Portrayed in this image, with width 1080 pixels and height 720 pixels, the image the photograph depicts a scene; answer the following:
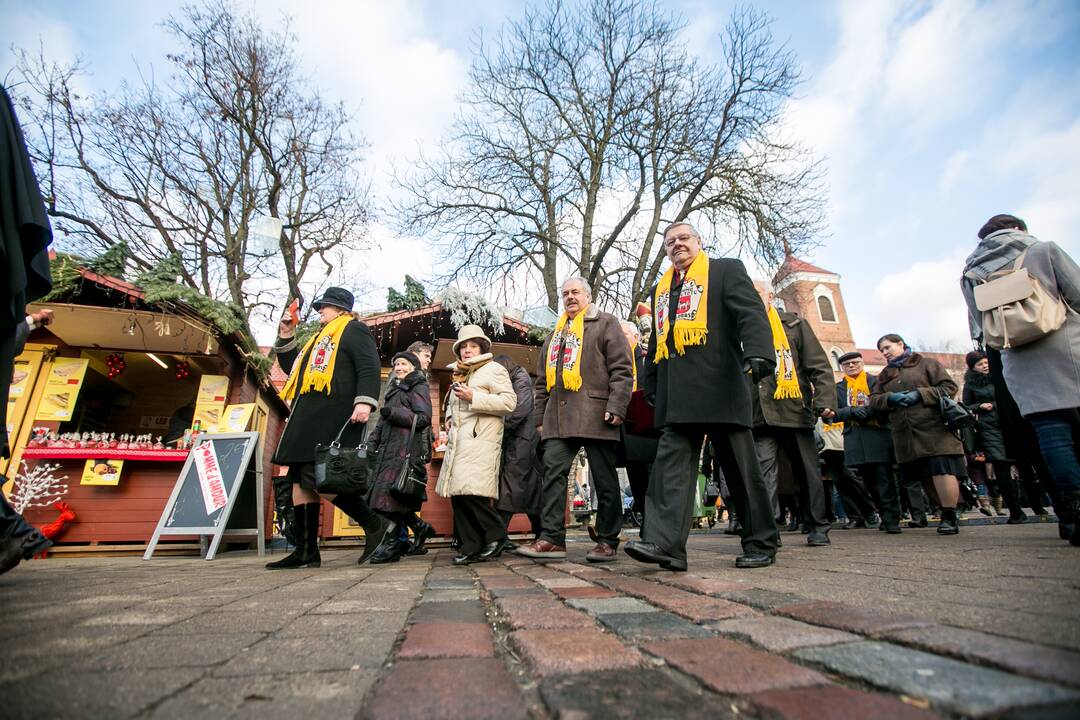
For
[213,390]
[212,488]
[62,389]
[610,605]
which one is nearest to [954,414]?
[610,605]

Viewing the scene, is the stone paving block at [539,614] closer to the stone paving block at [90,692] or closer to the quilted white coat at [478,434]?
the stone paving block at [90,692]

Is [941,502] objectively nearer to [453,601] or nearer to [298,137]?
[453,601]

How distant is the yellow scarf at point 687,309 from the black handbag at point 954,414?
313cm

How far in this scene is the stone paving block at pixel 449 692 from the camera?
3.11ft

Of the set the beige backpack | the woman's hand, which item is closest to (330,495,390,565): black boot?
the woman's hand

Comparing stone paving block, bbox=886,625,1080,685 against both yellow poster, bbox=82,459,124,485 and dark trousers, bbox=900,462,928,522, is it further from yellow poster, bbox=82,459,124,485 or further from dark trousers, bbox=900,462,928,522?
yellow poster, bbox=82,459,124,485

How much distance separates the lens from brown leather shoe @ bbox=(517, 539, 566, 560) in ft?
13.0

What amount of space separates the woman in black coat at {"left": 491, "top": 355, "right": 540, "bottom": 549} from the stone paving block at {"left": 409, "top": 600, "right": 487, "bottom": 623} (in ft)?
8.81

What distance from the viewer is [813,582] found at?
7.35ft

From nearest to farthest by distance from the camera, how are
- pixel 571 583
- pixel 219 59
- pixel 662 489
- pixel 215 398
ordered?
pixel 571 583, pixel 662 489, pixel 215 398, pixel 219 59

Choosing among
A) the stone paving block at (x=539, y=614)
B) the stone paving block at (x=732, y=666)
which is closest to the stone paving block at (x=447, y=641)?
the stone paving block at (x=539, y=614)

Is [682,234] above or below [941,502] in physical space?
above

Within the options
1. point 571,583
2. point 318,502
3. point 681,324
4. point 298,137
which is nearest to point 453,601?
point 571,583

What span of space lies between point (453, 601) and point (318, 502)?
7.73 ft
